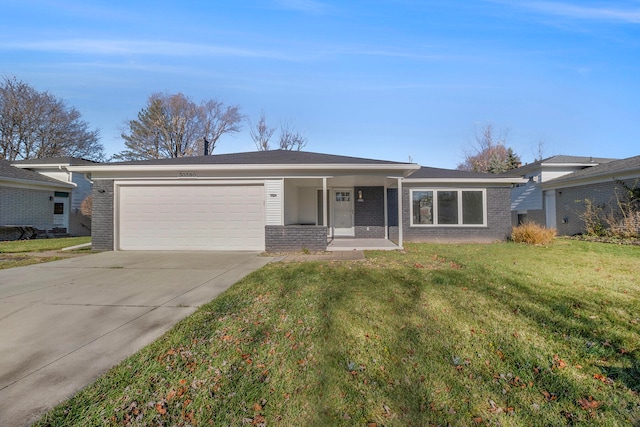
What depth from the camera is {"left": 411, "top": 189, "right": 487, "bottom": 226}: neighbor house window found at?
40.8 ft

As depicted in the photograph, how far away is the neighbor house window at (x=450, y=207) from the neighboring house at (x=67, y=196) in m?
19.5

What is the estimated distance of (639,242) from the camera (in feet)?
35.5

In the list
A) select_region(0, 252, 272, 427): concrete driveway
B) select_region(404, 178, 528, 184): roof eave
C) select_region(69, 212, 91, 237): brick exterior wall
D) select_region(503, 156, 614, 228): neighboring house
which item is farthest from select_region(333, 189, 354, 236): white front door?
select_region(69, 212, 91, 237): brick exterior wall

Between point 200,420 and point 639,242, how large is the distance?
15.3 metres

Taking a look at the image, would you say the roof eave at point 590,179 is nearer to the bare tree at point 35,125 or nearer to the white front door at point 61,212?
the white front door at point 61,212

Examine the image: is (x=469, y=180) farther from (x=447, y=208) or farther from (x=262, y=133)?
(x=262, y=133)

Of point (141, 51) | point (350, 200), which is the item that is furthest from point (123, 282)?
point (350, 200)

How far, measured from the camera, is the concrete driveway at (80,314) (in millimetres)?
2498

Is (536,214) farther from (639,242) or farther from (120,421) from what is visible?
(120,421)

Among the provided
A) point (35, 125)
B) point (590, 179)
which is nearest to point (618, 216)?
point (590, 179)

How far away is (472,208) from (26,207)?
2234 centimetres

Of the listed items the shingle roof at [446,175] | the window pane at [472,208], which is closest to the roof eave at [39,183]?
the shingle roof at [446,175]

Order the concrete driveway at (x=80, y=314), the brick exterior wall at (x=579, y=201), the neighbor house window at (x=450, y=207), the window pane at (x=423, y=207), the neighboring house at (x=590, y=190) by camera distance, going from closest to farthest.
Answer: the concrete driveway at (x=80, y=314) < the neighbor house window at (x=450, y=207) < the window pane at (x=423, y=207) < the neighboring house at (x=590, y=190) < the brick exterior wall at (x=579, y=201)

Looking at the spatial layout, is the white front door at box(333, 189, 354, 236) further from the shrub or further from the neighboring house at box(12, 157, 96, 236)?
the neighboring house at box(12, 157, 96, 236)
